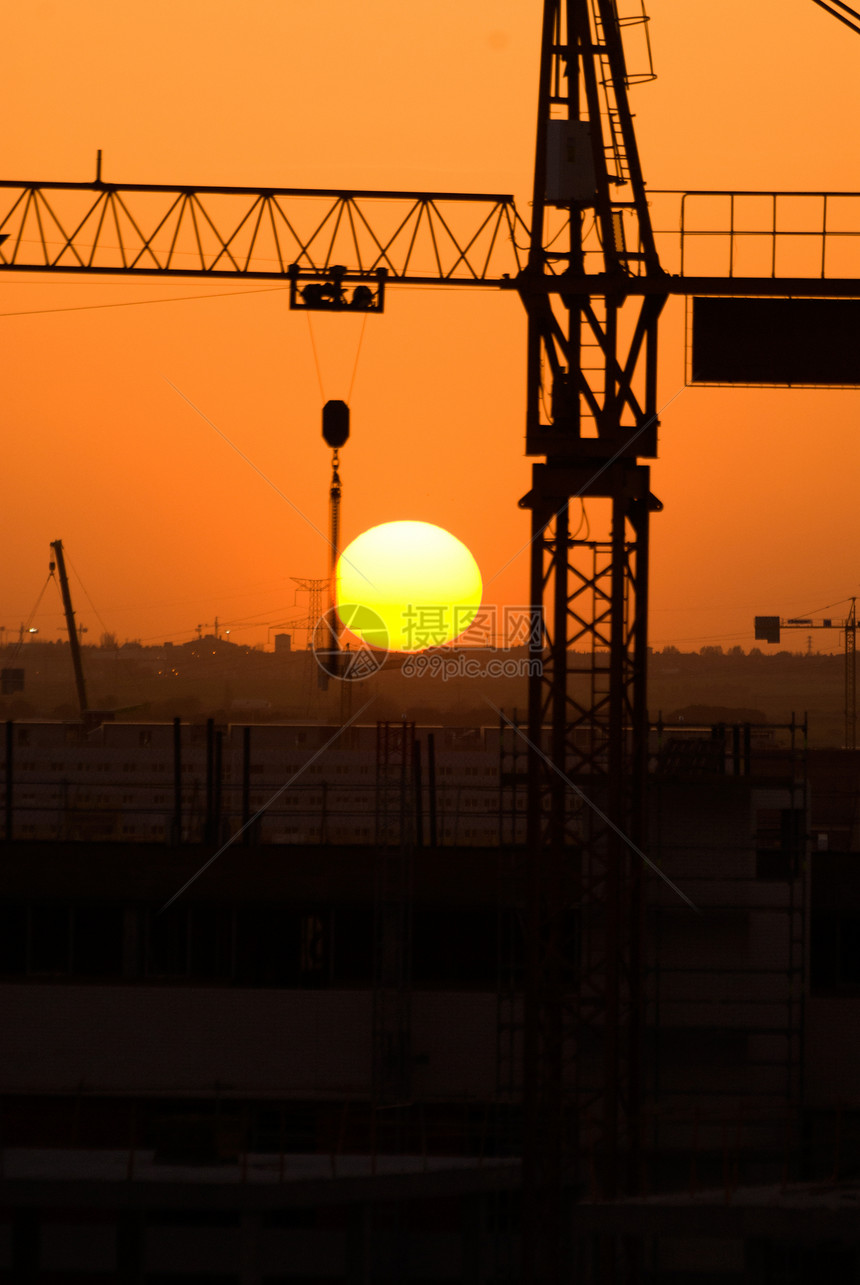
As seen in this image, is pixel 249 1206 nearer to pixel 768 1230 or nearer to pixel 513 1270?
pixel 513 1270

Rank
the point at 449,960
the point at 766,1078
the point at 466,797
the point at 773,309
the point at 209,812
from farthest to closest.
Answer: the point at 466,797 < the point at 209,812 < the point at 449,960 < the point at 766,1078 < the point at 773,309

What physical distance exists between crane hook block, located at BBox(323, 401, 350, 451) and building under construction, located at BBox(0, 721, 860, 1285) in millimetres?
8030

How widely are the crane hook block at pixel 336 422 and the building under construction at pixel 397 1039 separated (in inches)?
316

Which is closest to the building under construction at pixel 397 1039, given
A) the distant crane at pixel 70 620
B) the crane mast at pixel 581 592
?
the crane mast at pixel 581 592

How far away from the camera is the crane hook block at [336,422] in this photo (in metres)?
26.7

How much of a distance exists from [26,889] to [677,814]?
10.4 meters

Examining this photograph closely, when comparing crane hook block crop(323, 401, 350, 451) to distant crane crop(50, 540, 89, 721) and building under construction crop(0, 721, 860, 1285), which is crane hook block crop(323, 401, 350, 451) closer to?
building under construction crop(0, 721, 860, 1285)

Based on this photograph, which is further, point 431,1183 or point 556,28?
point 556,28

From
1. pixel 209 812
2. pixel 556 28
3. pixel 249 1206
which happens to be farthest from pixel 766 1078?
pixel 556 28

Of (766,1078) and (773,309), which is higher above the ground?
(773,309)

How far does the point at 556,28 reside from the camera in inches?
744

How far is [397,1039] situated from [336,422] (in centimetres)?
1262

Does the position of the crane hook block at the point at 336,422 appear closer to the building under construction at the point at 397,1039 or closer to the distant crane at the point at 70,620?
the building under construction at the point at 397,1039

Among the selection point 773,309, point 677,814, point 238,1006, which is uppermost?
point 773,309
